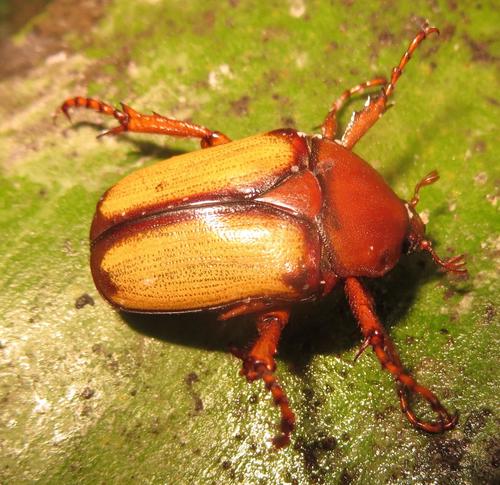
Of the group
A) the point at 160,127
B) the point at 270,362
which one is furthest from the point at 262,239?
the point at 160,127

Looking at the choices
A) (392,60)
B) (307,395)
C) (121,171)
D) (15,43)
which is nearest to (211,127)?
(121,171)

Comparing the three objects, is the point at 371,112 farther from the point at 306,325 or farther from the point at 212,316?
the point at 212,316

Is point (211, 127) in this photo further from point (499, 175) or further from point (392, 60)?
point (499, 175)

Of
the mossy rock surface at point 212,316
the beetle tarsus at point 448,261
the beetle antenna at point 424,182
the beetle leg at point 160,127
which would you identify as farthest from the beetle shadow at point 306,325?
the beetle leg at point 160,127

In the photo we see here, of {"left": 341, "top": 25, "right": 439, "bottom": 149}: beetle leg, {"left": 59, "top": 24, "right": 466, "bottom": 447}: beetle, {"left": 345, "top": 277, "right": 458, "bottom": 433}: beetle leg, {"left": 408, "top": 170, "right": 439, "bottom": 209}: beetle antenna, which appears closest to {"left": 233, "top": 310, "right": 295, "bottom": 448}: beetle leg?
{"left": 59, "top": 24, "right": 466, "bottom": 447}: beetle

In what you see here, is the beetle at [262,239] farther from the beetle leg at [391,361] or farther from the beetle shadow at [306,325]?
the beetle shadow at [306,325]

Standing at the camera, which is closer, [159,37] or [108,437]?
[108,437]
